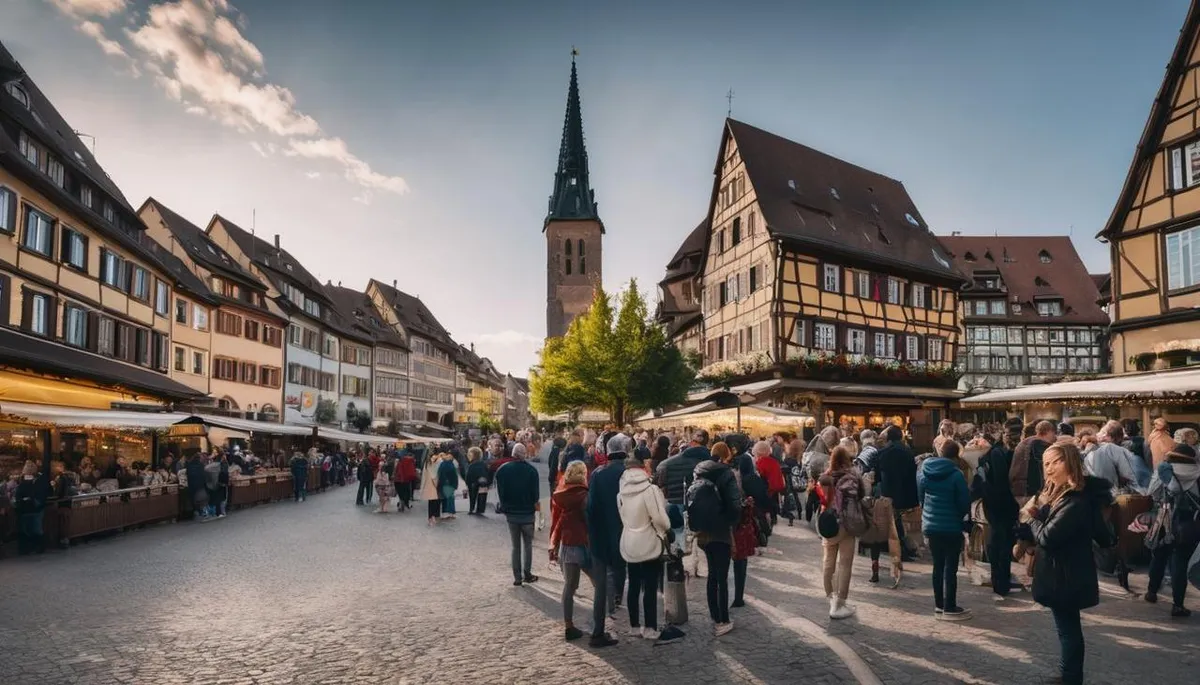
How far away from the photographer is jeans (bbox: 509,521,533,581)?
35.3 feet

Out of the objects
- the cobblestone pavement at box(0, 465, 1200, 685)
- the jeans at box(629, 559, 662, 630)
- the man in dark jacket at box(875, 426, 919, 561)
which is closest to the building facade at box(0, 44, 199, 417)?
the cobblestone pavement at box(0, 465, 1200, 685)

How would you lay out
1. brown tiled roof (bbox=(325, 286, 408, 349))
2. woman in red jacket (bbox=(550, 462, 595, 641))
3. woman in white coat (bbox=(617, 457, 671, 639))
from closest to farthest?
woman in white coat (bbox=(617, 457, 671, 639)), woman in red jacket (bbox=(550, 462, 595, 641)), brown tiled roof (bbox=(325, 286, 408, 349))

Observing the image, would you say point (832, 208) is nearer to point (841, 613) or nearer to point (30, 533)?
point (841, 613)

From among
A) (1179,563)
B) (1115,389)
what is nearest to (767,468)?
(1179,563)

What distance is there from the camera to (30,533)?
1479 centimetres

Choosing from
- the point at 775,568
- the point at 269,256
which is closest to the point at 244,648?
the point at 775,568

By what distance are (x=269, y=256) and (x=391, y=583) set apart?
43588 mm

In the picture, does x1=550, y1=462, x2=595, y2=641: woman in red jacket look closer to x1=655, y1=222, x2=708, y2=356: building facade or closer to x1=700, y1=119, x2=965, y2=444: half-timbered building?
x1=700, y1=119, x2=965, y2=444: half-timbered building

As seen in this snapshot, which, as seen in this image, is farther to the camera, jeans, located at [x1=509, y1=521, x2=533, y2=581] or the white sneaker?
jeans, located at [x1=509, y1=521, x2=533, y2=581]

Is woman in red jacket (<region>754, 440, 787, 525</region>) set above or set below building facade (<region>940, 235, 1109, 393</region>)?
below

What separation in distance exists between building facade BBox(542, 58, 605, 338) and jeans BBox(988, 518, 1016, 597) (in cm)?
7430

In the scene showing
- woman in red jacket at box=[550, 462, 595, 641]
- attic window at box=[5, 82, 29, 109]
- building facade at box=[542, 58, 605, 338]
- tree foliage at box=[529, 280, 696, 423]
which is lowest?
woman in red jacket at box=[550, 462, 595, 641]

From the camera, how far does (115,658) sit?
739 cm

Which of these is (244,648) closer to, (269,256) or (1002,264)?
(269,256)
